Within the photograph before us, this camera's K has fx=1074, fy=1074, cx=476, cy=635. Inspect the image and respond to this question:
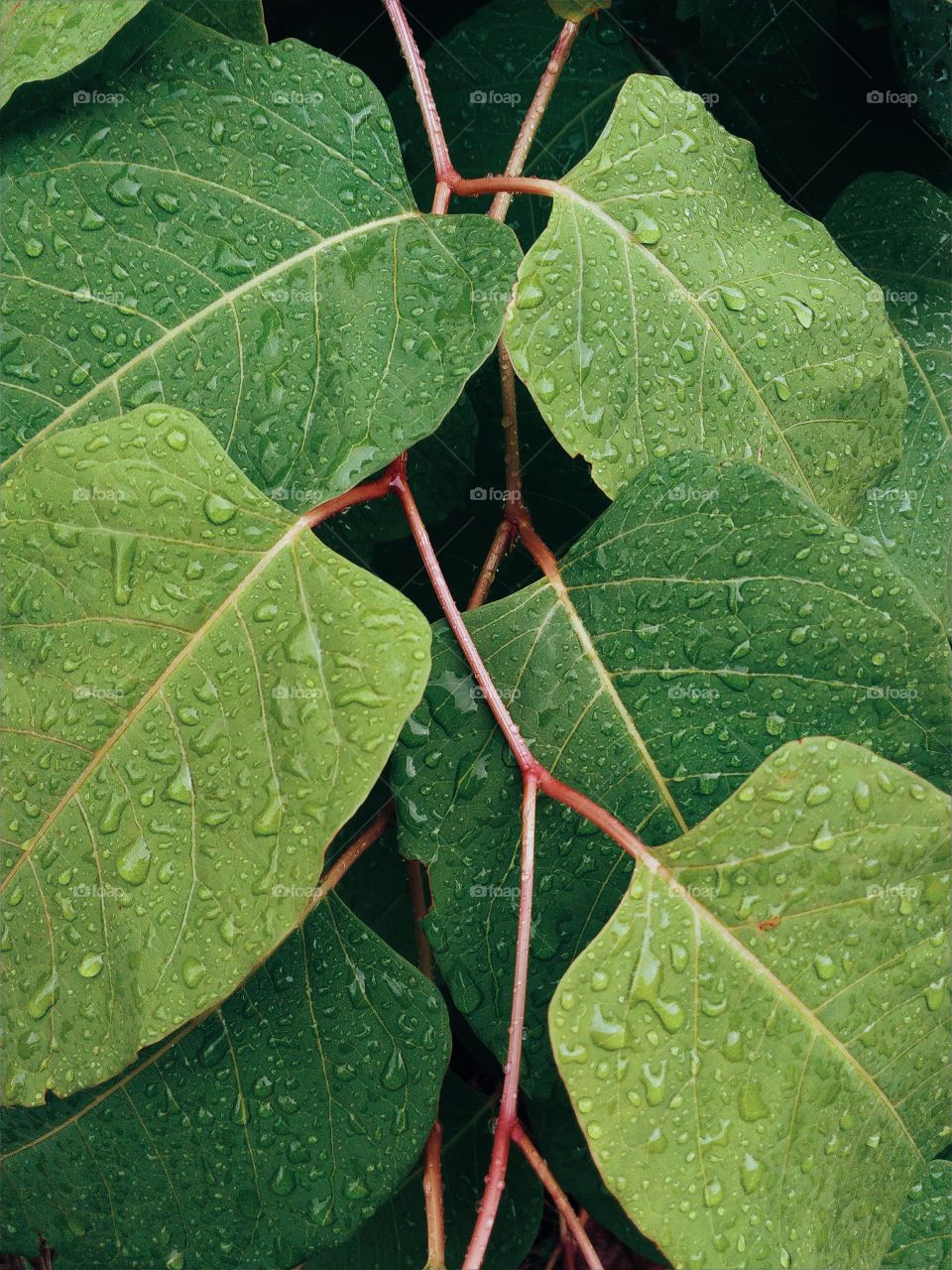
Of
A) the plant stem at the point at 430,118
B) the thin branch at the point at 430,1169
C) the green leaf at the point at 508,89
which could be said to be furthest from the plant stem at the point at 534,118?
the thin branch at the point at 430,1169

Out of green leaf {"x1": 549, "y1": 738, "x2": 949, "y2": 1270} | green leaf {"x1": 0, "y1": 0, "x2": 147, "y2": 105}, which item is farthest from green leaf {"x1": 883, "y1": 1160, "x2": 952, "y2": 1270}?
green leaf {"x1": 0, "y1": 0, "x2": 147, "y2": 105}

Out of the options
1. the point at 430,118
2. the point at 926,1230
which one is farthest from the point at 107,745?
the point at 926,1230

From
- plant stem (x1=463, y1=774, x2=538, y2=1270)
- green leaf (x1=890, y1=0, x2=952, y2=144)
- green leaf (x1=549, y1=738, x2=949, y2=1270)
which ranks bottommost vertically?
plant stem (x1=463, y1=774, x2=538, y2=1270)

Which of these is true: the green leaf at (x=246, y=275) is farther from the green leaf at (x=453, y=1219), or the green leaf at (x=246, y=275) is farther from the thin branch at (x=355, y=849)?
the green leaf at (x=453, y=1219)

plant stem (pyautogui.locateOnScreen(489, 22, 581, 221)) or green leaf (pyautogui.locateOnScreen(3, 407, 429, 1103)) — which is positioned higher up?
plant stem (pyautogui.locateOnScreen(489, 22, 581, 221))

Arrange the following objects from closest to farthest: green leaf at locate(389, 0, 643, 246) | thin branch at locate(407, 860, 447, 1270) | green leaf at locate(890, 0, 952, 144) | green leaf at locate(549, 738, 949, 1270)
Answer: green leaf at locate(549, 738, 949, 1270), thin branch at locate(407, 860, 447, 1270), green leaf at locate(890, 0, 952, 144), green leaf at locate(389, 0, 643, 246)

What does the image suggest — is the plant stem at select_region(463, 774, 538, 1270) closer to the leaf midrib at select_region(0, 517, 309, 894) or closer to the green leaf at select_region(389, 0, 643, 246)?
the leaf midrib at select_region(0, 517, 309, 894)
